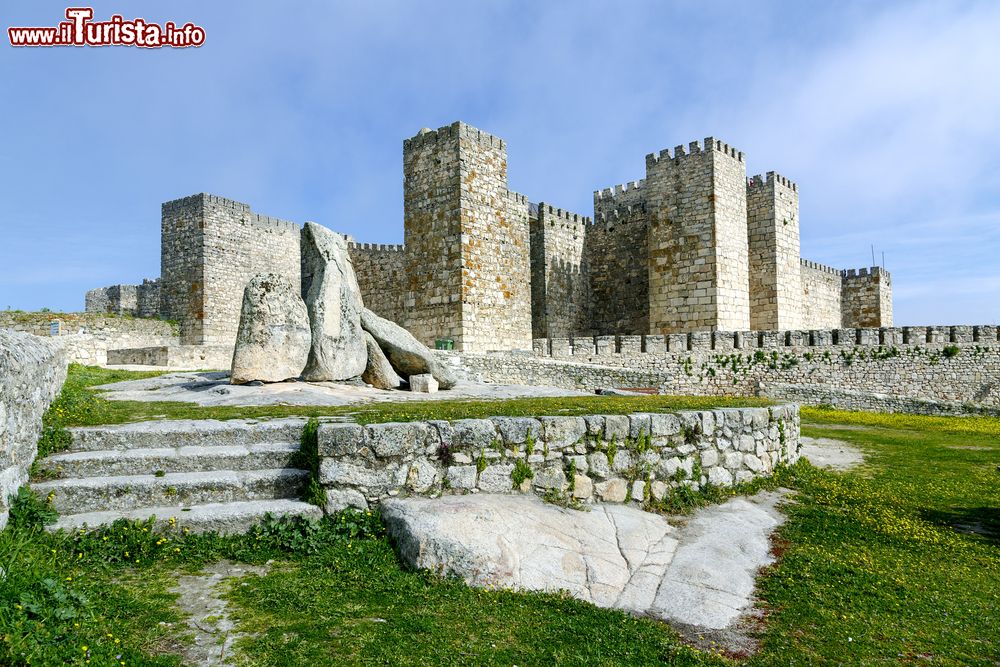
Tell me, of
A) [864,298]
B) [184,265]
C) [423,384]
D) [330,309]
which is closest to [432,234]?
[423,384]

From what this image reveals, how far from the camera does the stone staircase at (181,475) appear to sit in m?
4.70

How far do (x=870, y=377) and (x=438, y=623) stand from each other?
2091 cm

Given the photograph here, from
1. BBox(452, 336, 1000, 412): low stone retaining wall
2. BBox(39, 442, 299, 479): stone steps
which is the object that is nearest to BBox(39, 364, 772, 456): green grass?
BBox(39, 442, 299, 479): stone steps

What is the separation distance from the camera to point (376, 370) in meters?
11.2

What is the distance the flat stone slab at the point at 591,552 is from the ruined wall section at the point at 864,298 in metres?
35.9

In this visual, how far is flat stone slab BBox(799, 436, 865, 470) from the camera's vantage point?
368 inches

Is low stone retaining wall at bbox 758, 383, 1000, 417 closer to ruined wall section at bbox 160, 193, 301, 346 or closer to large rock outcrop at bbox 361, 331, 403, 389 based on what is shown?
large rock outcrop at bbox 361, 331, 403, 389

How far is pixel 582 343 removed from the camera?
69.4ft

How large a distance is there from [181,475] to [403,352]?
6337 mm

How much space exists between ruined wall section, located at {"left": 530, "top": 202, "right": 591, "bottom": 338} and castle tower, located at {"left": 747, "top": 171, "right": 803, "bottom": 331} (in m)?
7.04

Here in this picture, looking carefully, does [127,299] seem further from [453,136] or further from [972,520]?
[972,520]

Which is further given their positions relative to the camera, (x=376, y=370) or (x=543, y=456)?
(x=376, y=370)

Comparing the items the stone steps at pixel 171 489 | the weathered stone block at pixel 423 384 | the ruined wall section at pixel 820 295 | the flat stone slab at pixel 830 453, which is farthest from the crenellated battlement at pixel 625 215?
the stone steps at pixel 171 489

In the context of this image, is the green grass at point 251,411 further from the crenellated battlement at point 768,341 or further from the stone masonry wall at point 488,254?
the crenellated battlement at point 768,341
